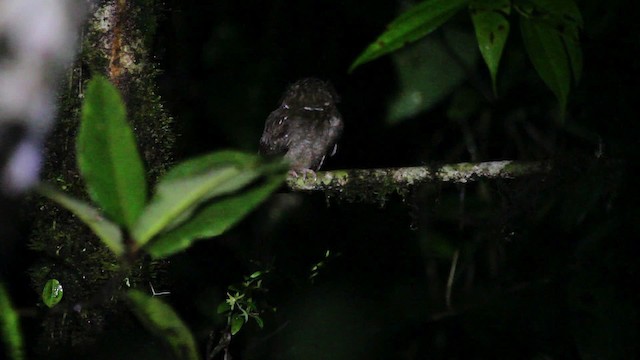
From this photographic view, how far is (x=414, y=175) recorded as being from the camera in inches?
78.0

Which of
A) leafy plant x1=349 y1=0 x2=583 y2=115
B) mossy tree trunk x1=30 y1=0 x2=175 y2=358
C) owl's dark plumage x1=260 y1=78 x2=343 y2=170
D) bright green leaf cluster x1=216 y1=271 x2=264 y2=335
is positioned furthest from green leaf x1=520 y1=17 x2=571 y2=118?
owl's dark plumage x1=260 y1=78 x2=343 y2=170

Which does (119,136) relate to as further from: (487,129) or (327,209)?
(327,209)

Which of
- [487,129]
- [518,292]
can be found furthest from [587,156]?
[518,292]

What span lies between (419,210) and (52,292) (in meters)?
0.90

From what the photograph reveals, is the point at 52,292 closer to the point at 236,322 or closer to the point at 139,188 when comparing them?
the point at 236,322

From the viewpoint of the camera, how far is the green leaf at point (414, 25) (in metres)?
0.58

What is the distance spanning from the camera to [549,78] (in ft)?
2.09

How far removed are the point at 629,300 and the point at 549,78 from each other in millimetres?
694

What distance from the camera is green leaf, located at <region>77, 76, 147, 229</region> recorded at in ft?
1.46

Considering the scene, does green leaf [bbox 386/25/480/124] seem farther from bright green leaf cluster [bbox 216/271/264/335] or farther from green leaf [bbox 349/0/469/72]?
bright green leaf cluster [bbox 216/271/264/335]

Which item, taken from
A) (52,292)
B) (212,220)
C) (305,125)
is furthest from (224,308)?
(212,220)

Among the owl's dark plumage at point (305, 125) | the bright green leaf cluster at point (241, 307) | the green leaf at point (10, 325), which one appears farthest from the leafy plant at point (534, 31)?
the owl's dark plumage at point (305, 125)

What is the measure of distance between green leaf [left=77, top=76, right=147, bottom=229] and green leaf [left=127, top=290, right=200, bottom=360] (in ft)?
0.19

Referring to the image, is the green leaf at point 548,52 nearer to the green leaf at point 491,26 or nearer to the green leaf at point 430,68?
the green leaf at point 491,26
